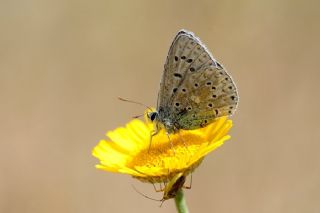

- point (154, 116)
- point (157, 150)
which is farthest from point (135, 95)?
point (157, 150)

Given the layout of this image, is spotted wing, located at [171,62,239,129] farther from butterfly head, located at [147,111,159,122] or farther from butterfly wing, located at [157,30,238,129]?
butterfly head, located at [147,111,159,122]

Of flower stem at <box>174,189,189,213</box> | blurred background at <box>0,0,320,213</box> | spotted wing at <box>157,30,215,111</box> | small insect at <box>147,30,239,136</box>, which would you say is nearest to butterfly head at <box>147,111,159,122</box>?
small insect at <box>147,30,239,136</box>

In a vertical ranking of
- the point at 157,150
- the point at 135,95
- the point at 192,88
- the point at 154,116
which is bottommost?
the point at 135,95

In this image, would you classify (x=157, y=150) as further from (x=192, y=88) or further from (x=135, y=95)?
(x=135, y=95)

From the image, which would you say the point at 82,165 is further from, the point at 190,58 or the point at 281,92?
the point at 190,58

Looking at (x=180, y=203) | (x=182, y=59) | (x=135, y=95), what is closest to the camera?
(x=180, y=203)

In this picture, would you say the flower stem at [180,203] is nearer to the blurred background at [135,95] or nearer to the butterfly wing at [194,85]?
Answer: the butterfly wing at [194,85]

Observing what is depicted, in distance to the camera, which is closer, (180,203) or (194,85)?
(180,203)
